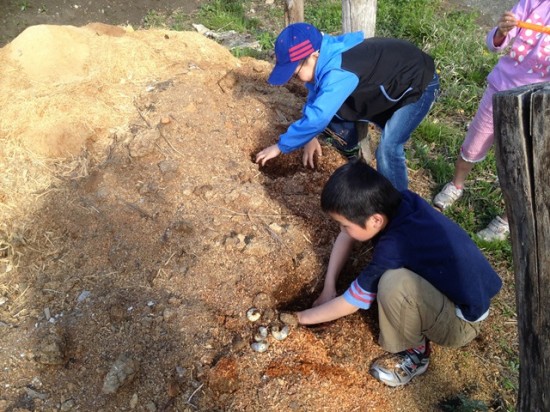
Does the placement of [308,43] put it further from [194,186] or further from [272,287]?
[272,287]

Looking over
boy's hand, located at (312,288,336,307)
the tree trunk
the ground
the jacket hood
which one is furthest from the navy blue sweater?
the tree trunk

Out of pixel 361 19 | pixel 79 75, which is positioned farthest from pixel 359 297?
pixel 79 75

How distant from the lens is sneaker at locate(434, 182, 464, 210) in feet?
11.0

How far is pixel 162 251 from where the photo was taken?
8.86ft

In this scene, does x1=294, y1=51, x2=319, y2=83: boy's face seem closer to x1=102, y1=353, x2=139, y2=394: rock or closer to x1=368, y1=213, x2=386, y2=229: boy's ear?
x1=368, y1=213, x2=386, y2=229: boy's ear

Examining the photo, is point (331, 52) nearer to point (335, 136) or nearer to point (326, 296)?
point (335, 136)

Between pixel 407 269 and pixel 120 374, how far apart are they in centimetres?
131

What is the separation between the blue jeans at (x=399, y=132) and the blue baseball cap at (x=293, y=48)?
2.27ft

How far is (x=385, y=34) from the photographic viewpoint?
552 cm

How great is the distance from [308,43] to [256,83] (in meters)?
1.57

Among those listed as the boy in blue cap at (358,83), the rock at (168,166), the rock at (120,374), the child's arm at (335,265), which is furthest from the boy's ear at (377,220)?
the rock at (168,166)

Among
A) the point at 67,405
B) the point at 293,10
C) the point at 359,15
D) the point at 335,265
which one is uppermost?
the point at 359,15

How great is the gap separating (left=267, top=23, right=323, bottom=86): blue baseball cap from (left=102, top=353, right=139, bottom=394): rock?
5.08ft

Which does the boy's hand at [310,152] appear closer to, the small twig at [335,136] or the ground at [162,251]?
the ground at [162,251]
